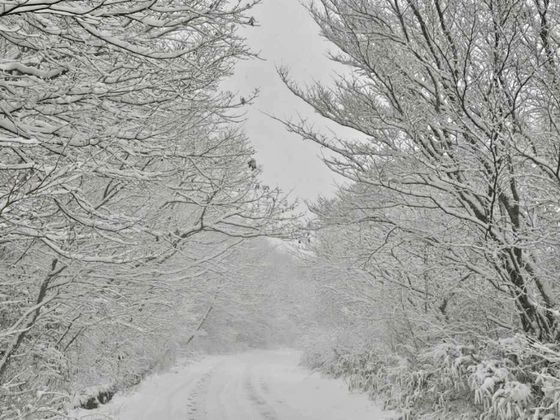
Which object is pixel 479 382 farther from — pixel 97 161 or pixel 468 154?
pixel 97 161

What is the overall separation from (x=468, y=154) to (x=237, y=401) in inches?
388

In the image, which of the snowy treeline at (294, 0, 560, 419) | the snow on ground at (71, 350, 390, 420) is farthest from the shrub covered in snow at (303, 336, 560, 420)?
the snow on ground at (71, 350, 390, 420)

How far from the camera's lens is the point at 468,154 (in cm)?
479

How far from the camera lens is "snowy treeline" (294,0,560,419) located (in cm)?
453

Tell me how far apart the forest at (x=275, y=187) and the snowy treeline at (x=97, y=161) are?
0.04m

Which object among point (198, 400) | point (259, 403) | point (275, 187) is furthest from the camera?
point (198, 400)

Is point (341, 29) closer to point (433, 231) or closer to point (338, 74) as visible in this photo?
point (338, 74)

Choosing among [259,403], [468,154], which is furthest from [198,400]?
[468,154]

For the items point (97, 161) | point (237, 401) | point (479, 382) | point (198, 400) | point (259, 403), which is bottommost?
point (259, 403)

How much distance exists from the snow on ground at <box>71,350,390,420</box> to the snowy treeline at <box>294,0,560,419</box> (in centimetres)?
351

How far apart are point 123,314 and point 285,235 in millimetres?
2392

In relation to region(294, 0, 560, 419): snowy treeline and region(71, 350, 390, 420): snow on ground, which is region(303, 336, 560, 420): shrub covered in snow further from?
region(71, 350, 390, 420): snow on ground

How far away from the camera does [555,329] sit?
5.48 m

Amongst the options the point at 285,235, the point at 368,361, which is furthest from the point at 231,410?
the point at 285,235
